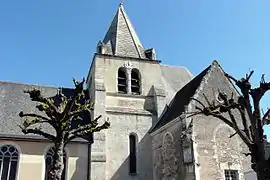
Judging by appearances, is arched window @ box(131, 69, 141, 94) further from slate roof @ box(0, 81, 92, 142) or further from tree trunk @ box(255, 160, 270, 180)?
tree trunk @ box(255, 160, 270, 180)

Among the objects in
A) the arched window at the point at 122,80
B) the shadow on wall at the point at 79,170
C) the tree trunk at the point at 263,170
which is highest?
the arched window at the point at 122,80

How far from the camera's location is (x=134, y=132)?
18.2 m

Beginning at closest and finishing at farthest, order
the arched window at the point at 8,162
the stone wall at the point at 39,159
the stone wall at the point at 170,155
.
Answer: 1. the stone wall at the point at 170,155
2. the arched window at the point at 8,162
3. the stone wall at the point at 39,159

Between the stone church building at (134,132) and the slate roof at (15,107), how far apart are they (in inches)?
2.0

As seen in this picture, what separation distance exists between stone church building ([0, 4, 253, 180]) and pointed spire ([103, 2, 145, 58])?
3.0 inches

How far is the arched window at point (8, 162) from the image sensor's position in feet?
50.2

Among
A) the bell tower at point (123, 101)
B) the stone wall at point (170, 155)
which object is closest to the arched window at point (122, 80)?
the bell tower at point (123, 101)

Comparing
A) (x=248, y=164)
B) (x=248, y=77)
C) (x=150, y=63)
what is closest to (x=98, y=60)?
(x=150, y=63)

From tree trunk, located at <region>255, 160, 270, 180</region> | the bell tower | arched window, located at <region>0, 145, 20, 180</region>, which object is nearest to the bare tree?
tree trunk, located at <region>255, 160, 270, 180</region>

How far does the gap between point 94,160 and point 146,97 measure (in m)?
5.70

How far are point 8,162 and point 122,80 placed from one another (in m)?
8.60

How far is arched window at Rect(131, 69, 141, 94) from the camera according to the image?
20.2m

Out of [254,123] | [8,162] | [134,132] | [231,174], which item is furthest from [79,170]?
[254,123]

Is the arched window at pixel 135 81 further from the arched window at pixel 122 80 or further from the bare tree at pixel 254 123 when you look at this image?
the bare tree at pixel 254 123
